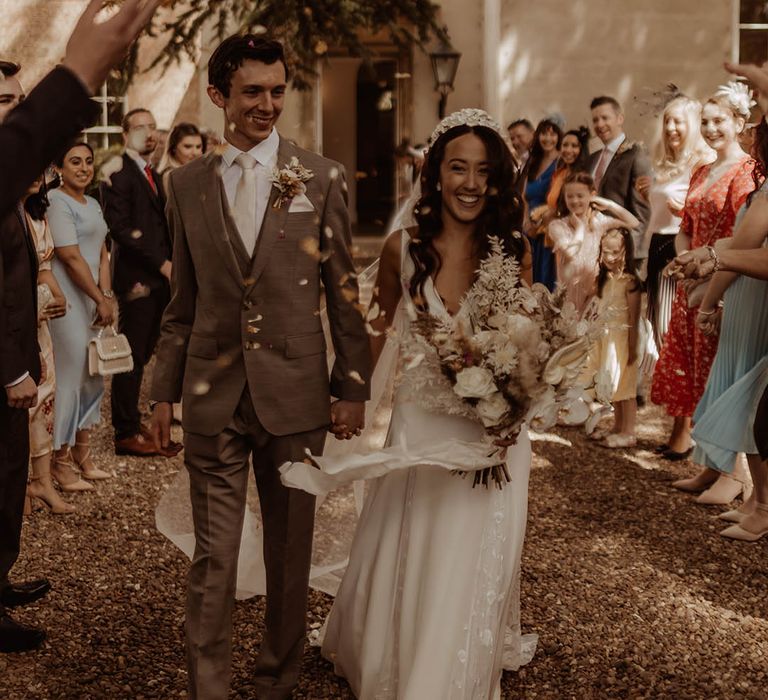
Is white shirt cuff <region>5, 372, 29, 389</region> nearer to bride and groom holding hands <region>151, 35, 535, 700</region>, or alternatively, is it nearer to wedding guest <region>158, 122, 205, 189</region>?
bride and groom holding hands <region>151, 35, 535, 700</region>

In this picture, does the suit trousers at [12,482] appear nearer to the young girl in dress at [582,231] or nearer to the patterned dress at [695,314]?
the patterned dress at [695,314]

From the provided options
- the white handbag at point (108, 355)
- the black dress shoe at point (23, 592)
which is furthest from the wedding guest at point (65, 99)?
the white handbag at point (108, 355)

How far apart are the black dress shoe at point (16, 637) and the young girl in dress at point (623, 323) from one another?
4.35 meters

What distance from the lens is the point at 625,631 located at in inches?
170

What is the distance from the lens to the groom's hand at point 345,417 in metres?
3.46

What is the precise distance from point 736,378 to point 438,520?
9.35ft

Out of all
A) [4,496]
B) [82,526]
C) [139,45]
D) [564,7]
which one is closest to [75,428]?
[82,526]

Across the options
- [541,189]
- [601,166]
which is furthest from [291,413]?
[541,189]

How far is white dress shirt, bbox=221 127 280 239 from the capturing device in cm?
327

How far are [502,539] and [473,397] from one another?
0.57 metres

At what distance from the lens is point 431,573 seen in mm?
3414

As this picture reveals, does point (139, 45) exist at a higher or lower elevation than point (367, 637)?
higher

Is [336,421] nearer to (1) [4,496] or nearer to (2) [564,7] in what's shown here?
(1) [4,496]

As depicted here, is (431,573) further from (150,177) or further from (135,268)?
(150,177)
